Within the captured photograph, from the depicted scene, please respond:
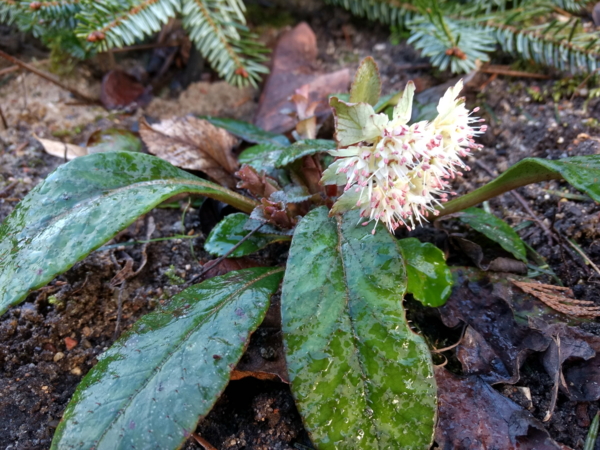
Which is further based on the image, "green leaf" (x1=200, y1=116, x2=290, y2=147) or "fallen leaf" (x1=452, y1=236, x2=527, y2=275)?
"green leaf" (x1=200, y1=116, x2=290, y2=147)

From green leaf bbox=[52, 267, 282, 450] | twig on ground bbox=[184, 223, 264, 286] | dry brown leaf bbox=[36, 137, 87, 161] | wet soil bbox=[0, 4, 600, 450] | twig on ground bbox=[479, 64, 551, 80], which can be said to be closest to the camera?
green leaf bbox=[52, 267, 282, 450]

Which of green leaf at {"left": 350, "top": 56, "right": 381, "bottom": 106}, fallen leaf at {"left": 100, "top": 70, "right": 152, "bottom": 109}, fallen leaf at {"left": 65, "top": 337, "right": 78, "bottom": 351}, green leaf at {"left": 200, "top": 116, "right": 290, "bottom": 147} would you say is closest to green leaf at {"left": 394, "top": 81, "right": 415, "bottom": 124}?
green leaf at {"left": 350, "top": 56, "right": 381, "bottom": 106}

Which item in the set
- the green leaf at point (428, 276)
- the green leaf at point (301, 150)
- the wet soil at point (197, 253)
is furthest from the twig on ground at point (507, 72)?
the green leaf at point (428, 276)

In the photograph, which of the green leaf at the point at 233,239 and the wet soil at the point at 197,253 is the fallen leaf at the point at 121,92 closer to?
the wet soil at the point at 197,253

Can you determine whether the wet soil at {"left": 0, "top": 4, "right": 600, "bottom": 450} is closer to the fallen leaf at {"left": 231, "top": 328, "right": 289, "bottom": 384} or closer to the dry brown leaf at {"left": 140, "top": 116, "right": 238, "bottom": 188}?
the fallen leaf at {"left": 231, "top": 328, "right": 289, "bottom": 384}

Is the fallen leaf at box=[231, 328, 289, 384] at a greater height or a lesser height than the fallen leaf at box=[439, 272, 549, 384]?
greater

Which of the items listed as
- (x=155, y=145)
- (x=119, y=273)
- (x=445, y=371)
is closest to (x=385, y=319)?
(x=445, y=371)
